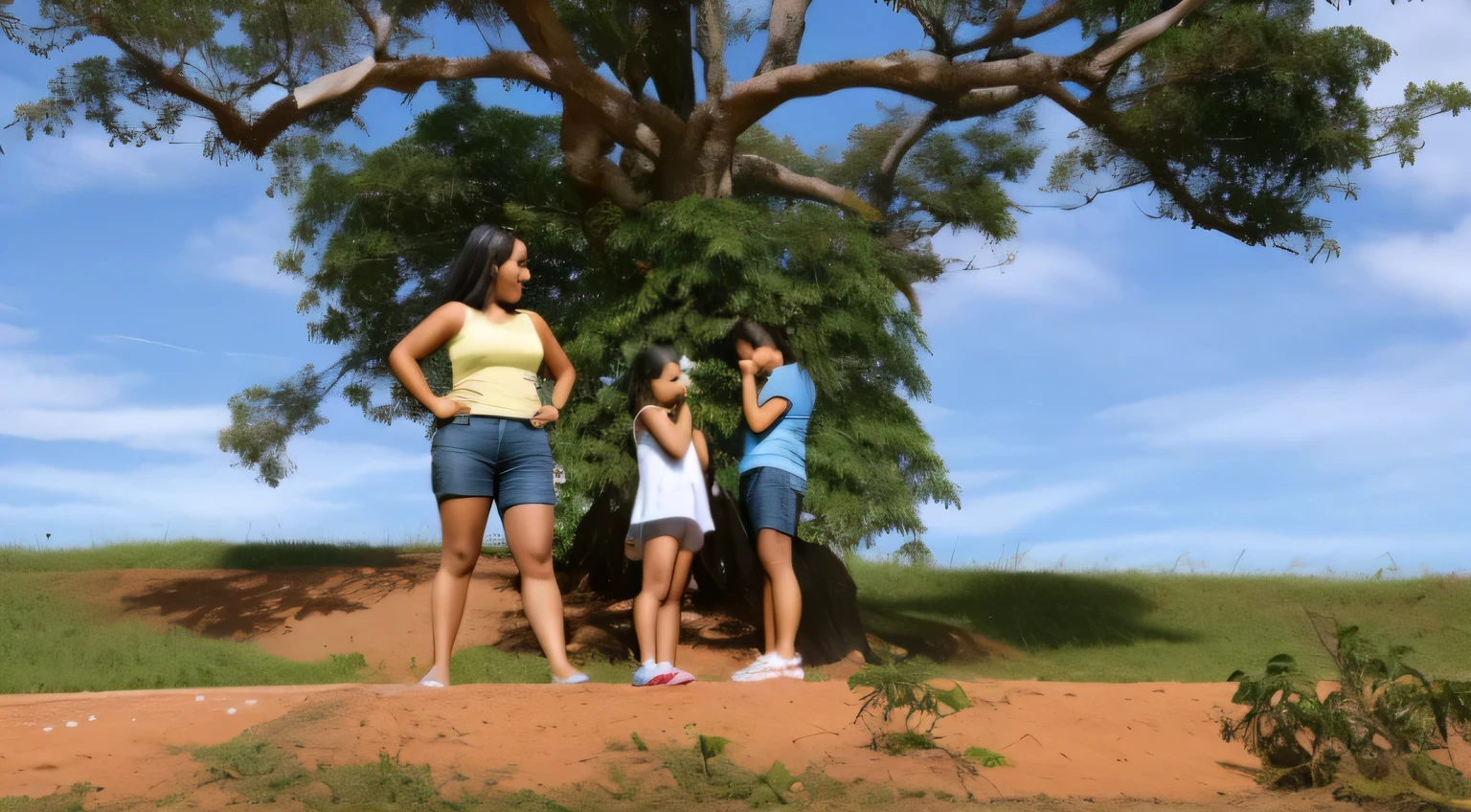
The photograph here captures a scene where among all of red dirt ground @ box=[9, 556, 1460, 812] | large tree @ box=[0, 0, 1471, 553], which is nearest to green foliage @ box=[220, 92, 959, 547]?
large tree @ box=[0, 0, 1471, 553]

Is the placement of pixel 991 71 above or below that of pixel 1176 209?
above

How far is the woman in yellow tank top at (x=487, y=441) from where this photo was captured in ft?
17.4

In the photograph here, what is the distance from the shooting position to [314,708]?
435cm

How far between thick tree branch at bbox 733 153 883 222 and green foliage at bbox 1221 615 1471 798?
6.58 m

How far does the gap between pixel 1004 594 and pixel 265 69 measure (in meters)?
9.53

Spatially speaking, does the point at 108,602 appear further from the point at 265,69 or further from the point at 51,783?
the point at 51,783

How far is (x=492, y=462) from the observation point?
17.6 feet

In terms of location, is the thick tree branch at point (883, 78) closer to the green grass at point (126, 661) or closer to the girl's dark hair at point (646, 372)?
the girl's dark hair at point (646, 372)

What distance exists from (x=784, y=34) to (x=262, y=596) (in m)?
6.86

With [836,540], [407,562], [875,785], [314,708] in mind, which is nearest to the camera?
[875,785]

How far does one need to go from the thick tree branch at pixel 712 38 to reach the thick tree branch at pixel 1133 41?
300 cm

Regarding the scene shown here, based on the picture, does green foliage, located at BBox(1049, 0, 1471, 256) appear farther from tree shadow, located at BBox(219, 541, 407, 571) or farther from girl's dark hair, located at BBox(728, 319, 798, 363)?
tree shadow, located at BBox(219, 541, 407, 571)

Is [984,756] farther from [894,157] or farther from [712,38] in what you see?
[894,157]

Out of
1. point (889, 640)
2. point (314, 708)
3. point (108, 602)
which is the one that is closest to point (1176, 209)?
point (889, 640)
